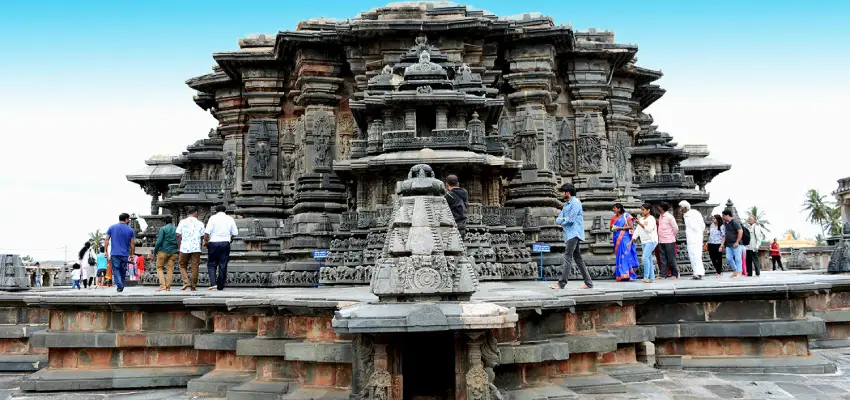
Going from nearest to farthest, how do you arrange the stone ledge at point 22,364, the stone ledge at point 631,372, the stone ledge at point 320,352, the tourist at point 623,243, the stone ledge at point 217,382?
the stone ledge at point 320,352 → the stone ledge at point 631,372 → the stone ledge at point 217,382 → the stone ledge at point 22,364 → the tourist at point 623,243

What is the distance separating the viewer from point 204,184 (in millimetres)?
25109

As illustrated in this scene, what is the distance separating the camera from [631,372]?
355 inches

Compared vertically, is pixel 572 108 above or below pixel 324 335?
above

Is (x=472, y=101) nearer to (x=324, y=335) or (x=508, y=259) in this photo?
(x=508, y=259)

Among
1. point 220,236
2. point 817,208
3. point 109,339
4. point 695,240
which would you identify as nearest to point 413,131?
point 220,236

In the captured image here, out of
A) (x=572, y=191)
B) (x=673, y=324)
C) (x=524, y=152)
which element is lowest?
(x=673, y=324)

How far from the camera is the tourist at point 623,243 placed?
1341 centimetres

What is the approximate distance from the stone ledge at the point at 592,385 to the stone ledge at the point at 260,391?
326cm

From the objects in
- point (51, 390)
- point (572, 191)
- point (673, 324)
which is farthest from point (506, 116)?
point (51, 390)

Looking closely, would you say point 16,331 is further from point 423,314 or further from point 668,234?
point 668,234

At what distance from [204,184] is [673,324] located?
1883 cm

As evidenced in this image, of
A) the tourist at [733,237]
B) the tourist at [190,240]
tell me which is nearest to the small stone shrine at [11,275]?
the tourist at [190,240]

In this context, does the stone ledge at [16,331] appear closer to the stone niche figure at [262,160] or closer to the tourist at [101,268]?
the tourist at [101,268]

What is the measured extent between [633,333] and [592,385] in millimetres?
1364
